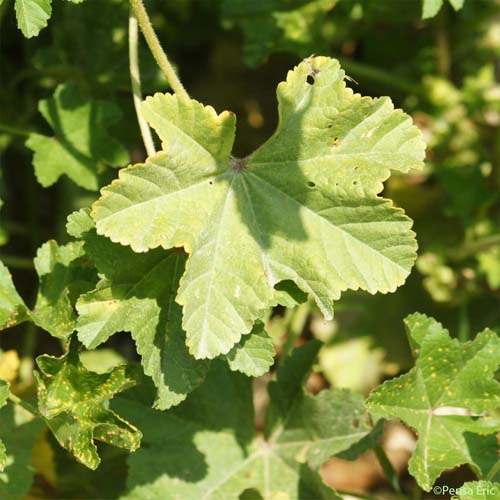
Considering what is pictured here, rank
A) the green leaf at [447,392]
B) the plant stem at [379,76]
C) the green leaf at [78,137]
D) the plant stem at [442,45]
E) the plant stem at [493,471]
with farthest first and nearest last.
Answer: the plant stem at [442,45], the plant stem at [379,76], the green leaf at [78,137], the green leaf at [447,392], the plant stem at [493,471]

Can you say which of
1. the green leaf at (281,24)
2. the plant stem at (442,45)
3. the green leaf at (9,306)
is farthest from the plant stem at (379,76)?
the green leaf at (9,306)

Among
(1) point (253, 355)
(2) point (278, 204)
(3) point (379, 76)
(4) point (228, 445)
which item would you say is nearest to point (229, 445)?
(4) point (228, 445)

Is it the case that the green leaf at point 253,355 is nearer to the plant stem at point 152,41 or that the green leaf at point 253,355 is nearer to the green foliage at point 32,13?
the plant stem at point 152,41

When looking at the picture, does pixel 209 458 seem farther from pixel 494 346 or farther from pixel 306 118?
pixel 306 118

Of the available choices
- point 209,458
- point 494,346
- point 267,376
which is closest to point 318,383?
point 267,376

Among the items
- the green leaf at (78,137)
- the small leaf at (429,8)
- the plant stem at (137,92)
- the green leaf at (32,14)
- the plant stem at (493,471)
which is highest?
the green leaf at (32,14)

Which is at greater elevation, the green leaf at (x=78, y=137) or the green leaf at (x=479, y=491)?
the green leaf at (x=78, y=137)

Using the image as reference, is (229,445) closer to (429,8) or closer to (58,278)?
(58,278)

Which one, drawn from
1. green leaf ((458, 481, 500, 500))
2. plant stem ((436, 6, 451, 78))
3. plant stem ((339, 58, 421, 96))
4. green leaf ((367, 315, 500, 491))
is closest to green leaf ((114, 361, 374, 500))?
green leaf ((367, 315, 500, 491))
